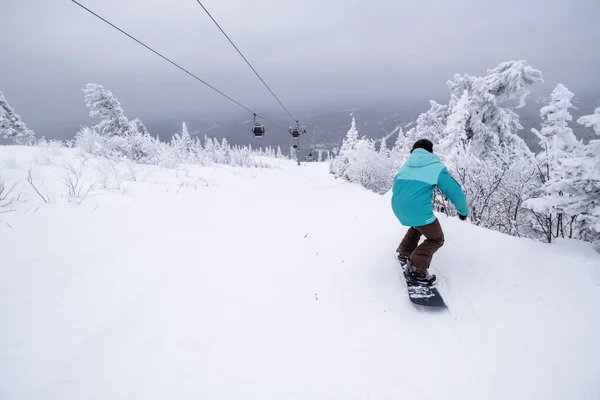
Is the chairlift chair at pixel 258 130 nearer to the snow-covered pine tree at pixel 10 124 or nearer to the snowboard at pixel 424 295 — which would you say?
the snowboard at pixel 424 295

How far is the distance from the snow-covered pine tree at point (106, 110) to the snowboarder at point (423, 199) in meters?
29.3

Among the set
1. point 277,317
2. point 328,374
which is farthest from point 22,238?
point 328,374

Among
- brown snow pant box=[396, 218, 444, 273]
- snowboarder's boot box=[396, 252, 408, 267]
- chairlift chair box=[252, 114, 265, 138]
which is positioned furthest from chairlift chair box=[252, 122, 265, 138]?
brown snow pant box=[396, 218, 444, 273]

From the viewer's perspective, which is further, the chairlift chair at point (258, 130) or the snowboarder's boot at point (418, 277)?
the chairlift chair at point (258, 130)

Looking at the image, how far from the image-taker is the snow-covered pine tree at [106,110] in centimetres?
2442

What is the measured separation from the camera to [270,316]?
2.96 meters

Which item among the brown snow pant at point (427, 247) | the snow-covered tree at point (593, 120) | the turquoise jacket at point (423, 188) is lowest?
the brown snow pant at point (427, 247)

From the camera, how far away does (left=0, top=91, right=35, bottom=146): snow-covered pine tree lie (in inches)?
998

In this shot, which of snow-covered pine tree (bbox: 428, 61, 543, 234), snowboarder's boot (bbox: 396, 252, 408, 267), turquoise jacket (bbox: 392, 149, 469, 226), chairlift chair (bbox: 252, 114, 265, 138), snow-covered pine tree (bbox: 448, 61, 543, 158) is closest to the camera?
turquoise jacket (bbox: 392, 149, 469, 226)

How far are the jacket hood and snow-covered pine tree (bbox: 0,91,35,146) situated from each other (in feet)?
116

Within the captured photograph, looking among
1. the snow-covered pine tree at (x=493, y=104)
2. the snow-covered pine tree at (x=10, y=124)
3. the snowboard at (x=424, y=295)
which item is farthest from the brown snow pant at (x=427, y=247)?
the snow-covered pine tree at (x=10, y=124)

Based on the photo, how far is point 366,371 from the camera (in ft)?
7.80

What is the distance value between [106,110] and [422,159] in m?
32.3

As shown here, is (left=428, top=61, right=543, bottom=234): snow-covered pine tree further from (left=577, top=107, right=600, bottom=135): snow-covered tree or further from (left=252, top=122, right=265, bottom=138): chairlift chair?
(left=252, top=122, right=265, bottom=138): chairlift chair
